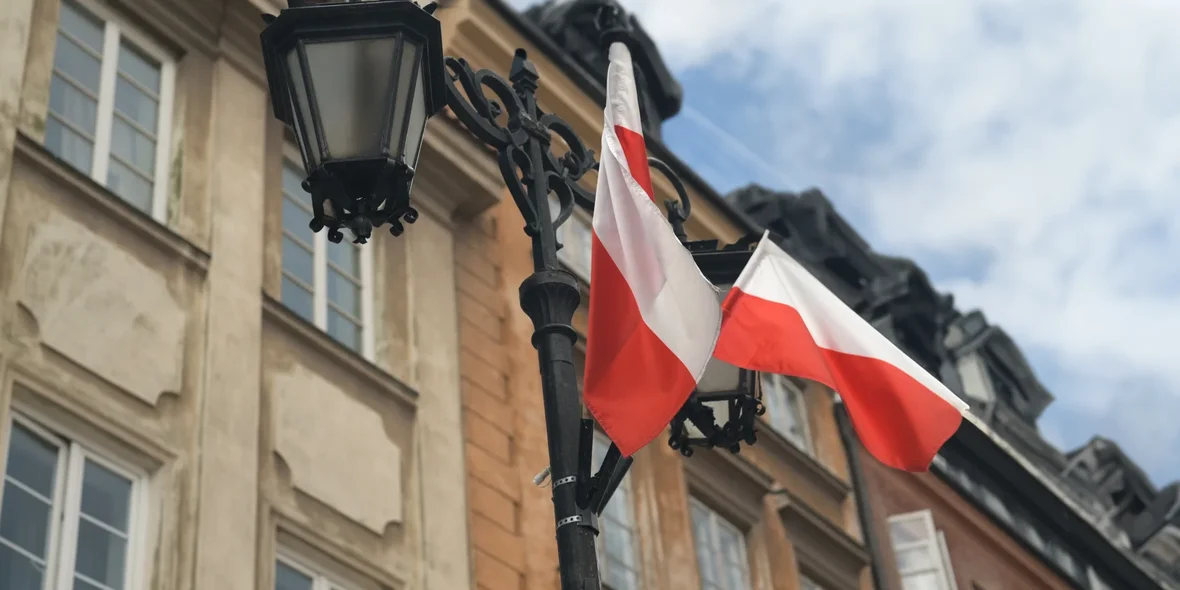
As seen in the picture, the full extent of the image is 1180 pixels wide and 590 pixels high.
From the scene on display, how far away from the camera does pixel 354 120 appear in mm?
6383

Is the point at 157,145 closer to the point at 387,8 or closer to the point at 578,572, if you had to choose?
the point at 387,8

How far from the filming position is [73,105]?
11344mm

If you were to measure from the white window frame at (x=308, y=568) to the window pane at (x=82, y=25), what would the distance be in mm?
3757

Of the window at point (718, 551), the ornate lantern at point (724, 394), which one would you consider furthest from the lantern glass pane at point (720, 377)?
the window at point (718, 551)

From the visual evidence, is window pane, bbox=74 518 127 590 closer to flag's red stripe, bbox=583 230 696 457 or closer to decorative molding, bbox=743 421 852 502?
flag's red stripe, bbox=583 230 696 457

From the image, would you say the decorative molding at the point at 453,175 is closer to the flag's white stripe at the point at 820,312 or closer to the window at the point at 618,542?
the window at the point at 618,542

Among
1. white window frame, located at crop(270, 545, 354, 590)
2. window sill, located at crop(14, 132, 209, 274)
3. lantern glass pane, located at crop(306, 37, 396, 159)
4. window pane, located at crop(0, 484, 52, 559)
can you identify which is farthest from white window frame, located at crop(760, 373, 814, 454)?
lantern glass pane, located at crop(306, 37, 396, 159)

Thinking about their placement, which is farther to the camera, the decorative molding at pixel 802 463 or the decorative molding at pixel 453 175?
the decorative molding at pixel 802 463

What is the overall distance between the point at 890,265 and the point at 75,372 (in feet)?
65.2

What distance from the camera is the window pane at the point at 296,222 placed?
1286 cm

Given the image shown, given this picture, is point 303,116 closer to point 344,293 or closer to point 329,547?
point 329,547

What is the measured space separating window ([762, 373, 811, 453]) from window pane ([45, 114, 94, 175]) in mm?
9334

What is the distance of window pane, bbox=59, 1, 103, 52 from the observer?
1171cm

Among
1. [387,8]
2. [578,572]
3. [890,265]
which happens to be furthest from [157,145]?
[890,265]
